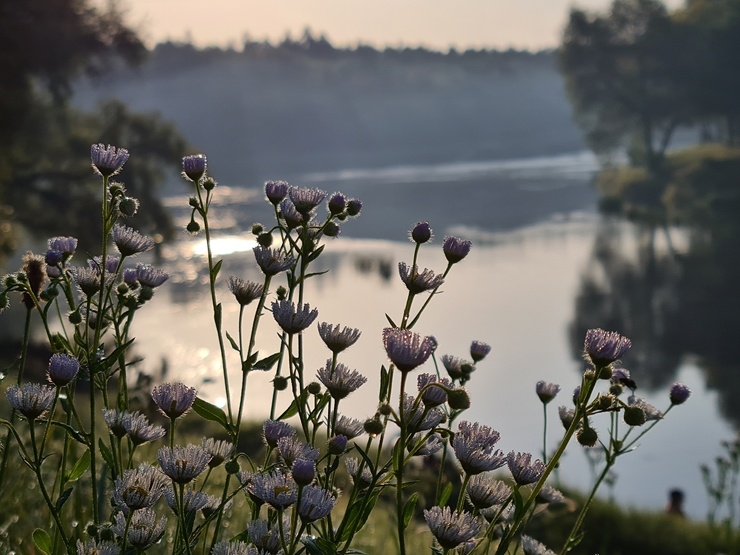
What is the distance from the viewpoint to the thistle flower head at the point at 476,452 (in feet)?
3.24

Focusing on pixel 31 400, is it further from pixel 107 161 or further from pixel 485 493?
pixel 485 493

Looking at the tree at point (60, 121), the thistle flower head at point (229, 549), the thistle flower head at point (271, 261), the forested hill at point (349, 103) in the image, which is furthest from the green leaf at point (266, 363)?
the forested hill at point (349, 103)

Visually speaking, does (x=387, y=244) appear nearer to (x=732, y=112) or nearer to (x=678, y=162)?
(x=678, y=162)

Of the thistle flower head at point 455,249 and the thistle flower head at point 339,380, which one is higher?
the thistle flower head at point 455,249

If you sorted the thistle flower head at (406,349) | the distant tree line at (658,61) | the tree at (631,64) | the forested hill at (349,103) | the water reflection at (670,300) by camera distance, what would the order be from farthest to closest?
1. the forested hill at (349,103)
2. the tree at (631,64)
3. the distant tree line at (658,61)
4. the water reflection at (670,300)
5. the thistle flower head at (406,349)

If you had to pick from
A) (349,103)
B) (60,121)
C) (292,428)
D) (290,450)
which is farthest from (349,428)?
(349,103)

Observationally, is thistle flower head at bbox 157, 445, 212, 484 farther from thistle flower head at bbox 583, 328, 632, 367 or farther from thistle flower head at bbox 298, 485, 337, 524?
thistle flower head at bbox 583, 328, 632, 367

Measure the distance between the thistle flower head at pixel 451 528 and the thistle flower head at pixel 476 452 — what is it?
0.20ft

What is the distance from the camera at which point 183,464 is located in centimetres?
94

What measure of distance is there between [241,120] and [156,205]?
2912 inches

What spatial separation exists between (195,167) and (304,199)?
0.65 feet

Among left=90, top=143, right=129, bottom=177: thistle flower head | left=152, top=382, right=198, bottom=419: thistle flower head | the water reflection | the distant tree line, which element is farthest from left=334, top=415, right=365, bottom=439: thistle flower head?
the distant tree line

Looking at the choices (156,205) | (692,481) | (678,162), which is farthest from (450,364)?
(678,162)

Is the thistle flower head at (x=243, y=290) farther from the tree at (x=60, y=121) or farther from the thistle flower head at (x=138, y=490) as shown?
the tree at (x=60, y=121)
